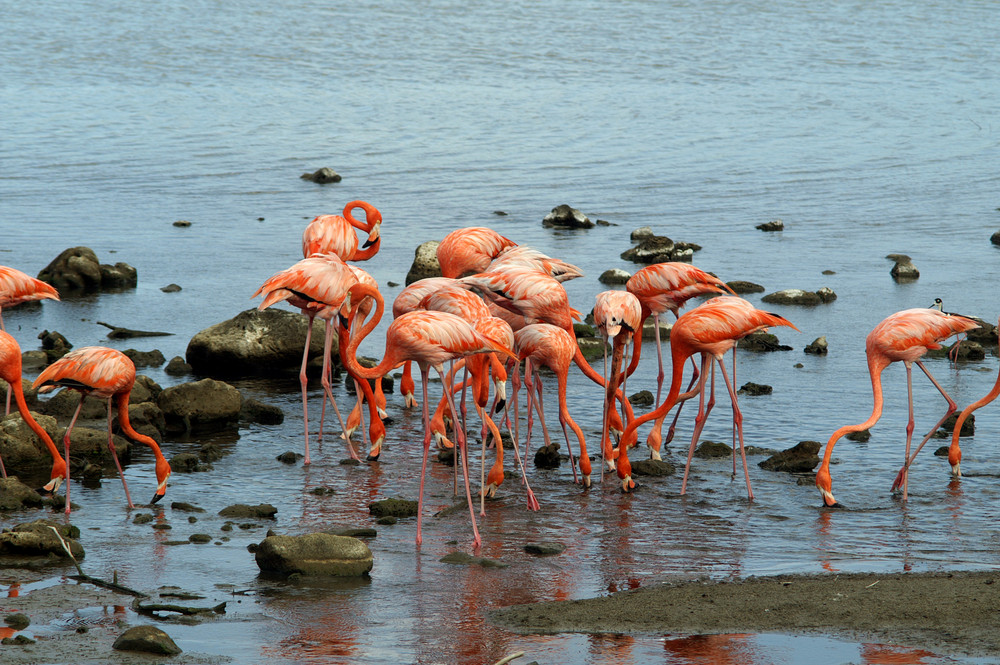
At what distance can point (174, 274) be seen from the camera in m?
13.6

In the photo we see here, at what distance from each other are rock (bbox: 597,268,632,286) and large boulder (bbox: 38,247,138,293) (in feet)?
16.3

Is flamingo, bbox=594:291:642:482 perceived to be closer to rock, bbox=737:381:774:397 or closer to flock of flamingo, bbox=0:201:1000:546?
flock of flamingo, bbox=0:201:1000:546

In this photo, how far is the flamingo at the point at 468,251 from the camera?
9.69 m

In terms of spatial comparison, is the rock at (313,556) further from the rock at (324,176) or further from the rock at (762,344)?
the rock at (324,176)

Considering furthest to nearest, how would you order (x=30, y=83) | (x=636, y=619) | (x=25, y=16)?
1. (x=25, y=16)
2. (x=30, y=83)
3. (x=636, y=619)

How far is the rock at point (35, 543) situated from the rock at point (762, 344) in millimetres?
6664

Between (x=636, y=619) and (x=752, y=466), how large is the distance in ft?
9.26

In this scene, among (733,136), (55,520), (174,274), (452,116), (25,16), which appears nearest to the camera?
(55,520)

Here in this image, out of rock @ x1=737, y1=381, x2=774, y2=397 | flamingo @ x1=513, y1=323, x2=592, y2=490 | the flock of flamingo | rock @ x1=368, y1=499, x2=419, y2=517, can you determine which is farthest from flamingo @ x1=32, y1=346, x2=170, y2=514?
rock @ x1=737, y1=381, x2=774, y2=397

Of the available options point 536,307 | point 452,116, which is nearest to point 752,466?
point 536,307

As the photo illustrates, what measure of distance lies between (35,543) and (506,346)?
2.90 m

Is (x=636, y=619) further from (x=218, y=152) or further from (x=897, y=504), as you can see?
(x=218, y=152)

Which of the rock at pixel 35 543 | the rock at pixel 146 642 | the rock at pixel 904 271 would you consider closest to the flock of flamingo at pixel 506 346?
the rock at pixel 35 543

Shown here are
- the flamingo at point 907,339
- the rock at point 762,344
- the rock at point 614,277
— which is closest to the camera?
the flamingo at point 907,339
